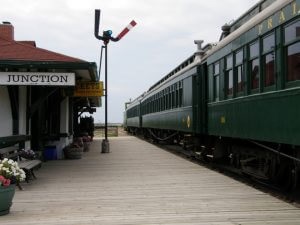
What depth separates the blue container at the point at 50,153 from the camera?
18317 mm

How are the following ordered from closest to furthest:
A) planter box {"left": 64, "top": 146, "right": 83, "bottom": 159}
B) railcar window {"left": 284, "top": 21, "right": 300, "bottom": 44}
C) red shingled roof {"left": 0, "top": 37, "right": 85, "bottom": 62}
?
railcar window {"left": 284, "top": 21, "right": 300, "bottom": 44}
red shingled roof {"left": 0, "top": 37, "right": 85, "bottom": 62}
planter box {"left": 64, "top": 146, "right": 83, "bottom": 159}

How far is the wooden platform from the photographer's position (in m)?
7.52

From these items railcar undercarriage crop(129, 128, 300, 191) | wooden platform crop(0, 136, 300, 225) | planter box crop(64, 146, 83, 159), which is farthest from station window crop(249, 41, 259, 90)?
planter box crop(64, 146, 83, 159)

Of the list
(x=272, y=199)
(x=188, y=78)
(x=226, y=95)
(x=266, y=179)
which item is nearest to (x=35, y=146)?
(x=188, y=78)

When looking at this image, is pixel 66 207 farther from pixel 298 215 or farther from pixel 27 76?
pixel 27 76

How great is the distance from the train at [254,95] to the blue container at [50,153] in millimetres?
4518

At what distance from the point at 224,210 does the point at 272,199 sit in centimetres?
123

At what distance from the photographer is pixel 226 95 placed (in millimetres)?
12453

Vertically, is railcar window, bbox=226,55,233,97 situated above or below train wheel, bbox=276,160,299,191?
above

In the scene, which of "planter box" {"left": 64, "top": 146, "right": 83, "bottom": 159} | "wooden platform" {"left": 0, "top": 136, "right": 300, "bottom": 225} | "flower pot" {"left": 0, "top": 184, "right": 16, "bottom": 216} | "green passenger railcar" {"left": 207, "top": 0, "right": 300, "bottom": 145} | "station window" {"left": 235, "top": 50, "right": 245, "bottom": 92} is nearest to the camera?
"wooden platform" {"left": 0, "top": 136, "right": 300, "bottom": 225}

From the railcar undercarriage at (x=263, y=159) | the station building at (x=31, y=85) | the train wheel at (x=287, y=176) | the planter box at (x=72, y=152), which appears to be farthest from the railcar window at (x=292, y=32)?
the planter box at (x=72, y=152)

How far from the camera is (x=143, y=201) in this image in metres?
9.07

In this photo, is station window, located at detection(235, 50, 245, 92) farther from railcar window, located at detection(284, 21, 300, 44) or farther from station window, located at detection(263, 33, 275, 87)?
railcar window, located at detection(284, 21, 300, 44)

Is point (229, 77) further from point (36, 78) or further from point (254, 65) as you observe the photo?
point (36, 78)
